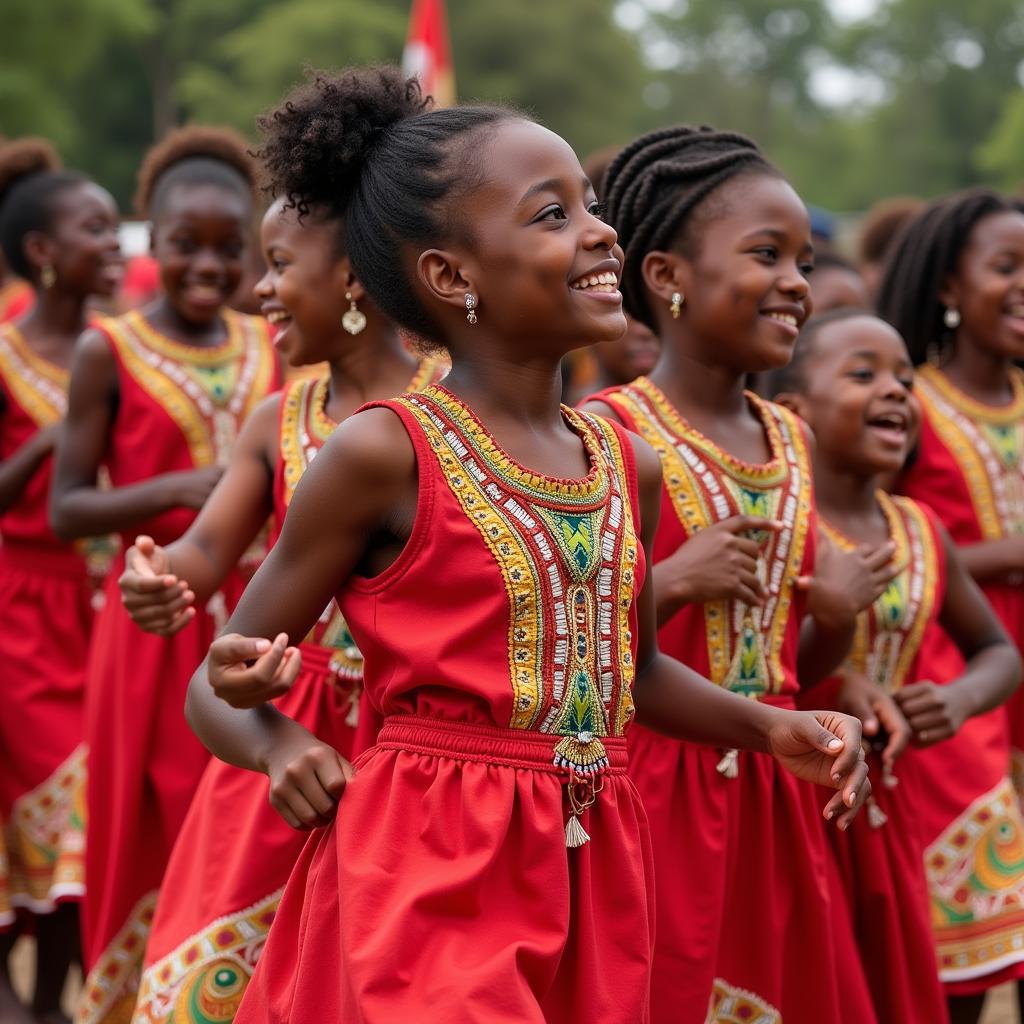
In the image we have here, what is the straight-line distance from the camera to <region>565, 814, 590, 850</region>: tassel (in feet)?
9.29

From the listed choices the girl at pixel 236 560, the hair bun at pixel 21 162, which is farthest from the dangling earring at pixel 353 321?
the hair bun at pixel 21 162

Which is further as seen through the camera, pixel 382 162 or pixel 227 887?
pixel 227 887

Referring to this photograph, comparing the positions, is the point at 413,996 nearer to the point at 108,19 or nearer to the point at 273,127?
the point at 273,127

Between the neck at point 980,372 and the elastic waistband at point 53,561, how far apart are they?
289cm

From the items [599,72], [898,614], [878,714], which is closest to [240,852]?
[878,714]

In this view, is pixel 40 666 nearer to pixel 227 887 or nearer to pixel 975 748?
pixel 227 887

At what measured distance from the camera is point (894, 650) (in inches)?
170

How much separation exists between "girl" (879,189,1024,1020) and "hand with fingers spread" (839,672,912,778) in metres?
0.64

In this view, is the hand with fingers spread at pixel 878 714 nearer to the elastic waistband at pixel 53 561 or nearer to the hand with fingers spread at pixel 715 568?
the hand with fingers spread at pixel 715 568

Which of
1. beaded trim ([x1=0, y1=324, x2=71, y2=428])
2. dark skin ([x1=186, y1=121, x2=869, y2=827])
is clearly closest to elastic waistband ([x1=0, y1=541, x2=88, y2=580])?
beaded trim ([x1=0, y1=324, x2=71, y2=428])

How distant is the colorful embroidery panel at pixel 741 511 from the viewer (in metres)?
3.71

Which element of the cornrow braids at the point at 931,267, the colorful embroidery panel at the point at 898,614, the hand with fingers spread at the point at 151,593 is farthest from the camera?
the cornrow braids at the point at 931,267

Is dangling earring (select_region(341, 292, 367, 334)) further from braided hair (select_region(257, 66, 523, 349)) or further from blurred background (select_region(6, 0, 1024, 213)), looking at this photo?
blurred background (select_region(6, 0, 1024, 213))

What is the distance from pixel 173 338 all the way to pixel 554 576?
2737 mm
